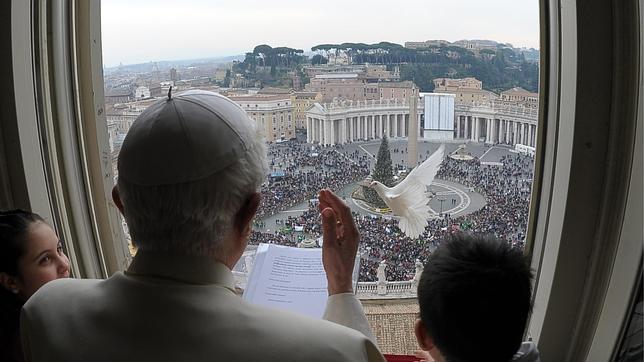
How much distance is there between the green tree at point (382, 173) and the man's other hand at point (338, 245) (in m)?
0.67

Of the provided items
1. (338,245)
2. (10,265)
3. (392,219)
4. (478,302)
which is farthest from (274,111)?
(478,302)

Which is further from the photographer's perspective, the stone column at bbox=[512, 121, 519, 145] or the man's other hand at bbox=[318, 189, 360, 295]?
the stone column at bbox=[512, 121, 519, 145]

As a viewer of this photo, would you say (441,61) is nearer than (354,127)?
Yes

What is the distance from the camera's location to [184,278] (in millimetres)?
784

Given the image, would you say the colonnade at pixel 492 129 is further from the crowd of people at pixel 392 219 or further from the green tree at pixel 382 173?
the green tree at pixel 382 173

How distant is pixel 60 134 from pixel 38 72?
0.71 feet

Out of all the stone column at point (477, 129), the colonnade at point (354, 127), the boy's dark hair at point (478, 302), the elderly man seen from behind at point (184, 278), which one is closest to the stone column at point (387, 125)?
the colonnade at point (354, 127)

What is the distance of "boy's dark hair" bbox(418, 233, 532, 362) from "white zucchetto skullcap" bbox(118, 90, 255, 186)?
20.3 inches

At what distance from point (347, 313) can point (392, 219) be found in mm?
829

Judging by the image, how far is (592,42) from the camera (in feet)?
4.17

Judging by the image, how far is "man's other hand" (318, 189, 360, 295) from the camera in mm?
1111

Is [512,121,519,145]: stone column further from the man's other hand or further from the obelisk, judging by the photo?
the man's other hand

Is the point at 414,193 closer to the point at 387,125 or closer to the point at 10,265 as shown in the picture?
the point at 387,125

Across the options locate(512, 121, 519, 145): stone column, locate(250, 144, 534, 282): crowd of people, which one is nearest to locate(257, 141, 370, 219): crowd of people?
locate(250, 144, 534, 282): crowd of people
